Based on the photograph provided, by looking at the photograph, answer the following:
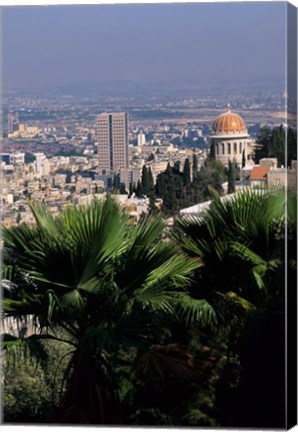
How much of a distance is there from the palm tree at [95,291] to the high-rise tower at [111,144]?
25 centimetres

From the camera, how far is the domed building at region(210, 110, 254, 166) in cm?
938

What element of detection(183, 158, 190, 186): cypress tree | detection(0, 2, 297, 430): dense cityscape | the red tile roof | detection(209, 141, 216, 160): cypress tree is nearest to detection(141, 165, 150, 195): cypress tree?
detection(0, 2, 297, 430): dense cityscape

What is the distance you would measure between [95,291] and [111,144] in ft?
3.27

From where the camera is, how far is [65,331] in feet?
31.4

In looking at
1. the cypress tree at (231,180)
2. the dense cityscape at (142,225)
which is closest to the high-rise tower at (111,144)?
the dense cityscape at (142,225)

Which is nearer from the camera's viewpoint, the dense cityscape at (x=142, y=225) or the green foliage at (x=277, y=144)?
the green foliage at (x=277, y=144)

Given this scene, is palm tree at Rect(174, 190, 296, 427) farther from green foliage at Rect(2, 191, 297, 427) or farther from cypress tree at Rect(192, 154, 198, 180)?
cypress tree at Rect(192, 154, 198, 180)

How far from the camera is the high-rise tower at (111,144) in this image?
9.53m

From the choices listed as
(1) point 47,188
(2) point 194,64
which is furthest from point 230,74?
(1) point 47,188

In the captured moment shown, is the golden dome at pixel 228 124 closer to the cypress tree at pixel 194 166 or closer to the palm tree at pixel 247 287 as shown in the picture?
the cypress tree at pixel 194 166

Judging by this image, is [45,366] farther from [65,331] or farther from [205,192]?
[205,192]

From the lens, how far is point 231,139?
31.0ft

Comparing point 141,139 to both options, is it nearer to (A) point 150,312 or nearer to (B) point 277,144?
(B) point 277,144

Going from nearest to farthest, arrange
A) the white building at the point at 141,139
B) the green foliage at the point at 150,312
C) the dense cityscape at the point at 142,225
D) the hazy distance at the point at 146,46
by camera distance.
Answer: the hazy distance at the point at 146,46 < the dense cityscape at the point at 142,225 < the green foliage at the point at 150,312 < the white building at the point at 141,139
